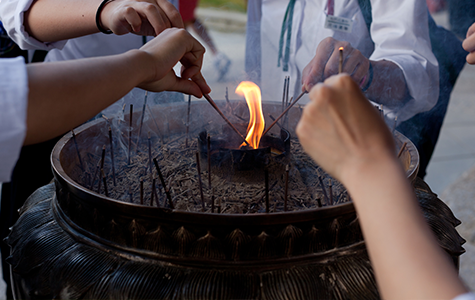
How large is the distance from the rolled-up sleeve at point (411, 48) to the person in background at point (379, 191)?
139cm

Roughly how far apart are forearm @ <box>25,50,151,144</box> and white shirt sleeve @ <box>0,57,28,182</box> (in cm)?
4

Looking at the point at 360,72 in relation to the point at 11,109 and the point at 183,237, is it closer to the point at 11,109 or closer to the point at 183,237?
the point at 183,237

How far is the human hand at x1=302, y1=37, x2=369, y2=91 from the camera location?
5.13 ft

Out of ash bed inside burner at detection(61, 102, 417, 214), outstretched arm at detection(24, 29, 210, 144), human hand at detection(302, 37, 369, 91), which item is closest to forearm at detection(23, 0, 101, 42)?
ash bed inside burner at detection(61, 102, 417, 214)

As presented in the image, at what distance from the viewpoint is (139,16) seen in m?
1.33

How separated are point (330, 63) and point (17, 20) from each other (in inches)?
54.1

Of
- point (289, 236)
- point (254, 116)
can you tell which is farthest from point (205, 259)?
point (254, 116)

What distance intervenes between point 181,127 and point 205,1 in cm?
960

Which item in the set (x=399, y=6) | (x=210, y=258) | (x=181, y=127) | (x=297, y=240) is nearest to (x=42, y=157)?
(x=181, y=127)

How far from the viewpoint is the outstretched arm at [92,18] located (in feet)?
4.26

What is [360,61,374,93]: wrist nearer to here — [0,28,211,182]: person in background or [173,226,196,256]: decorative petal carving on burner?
[0,28,211,182]: person in background

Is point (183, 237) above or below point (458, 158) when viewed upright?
above

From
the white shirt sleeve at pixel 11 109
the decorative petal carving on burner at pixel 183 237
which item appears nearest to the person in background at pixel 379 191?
the decorative petal carving on burner at pixel 183 237

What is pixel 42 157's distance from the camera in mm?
2127
